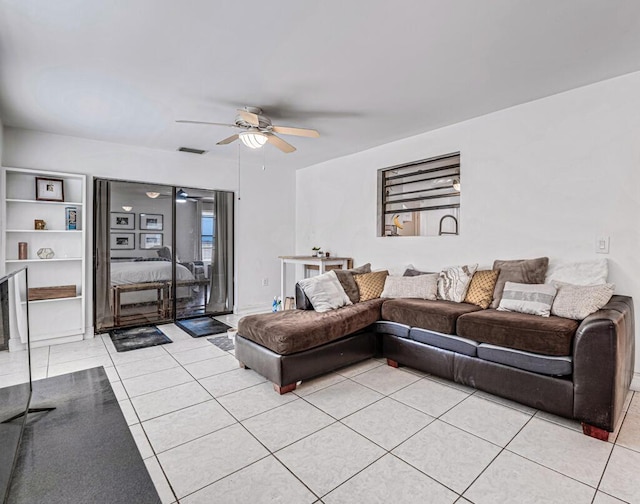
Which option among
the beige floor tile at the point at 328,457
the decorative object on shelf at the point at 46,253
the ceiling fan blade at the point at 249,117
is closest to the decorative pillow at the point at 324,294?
the beige floor tile at the point at 328,457

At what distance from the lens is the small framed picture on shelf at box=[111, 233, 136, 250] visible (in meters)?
4.50

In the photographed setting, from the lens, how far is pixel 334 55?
2.37 meters

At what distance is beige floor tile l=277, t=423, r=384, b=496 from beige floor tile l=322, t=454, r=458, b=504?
0.05m

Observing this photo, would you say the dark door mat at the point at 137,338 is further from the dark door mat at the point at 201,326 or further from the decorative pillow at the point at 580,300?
the decorative pillow at the point at 580,300

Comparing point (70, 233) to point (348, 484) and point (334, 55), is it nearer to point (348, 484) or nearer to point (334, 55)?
point (334, 55)

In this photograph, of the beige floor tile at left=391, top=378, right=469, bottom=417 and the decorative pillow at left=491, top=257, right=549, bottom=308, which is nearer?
the beige floor tile at left=391, top=378, right=469, bottom=417

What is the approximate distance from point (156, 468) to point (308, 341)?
130 cm

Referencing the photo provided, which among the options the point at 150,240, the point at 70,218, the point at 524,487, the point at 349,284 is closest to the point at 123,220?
the point at 150,240

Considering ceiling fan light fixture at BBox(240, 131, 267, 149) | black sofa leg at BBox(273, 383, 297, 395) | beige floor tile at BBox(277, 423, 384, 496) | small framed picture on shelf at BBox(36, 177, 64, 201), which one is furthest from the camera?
small framed picture on shelf at BBox(36, 177, 64, 201)

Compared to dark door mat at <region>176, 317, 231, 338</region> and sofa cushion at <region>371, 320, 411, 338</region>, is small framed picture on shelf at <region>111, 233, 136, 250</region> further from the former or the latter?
sofa cushion at <region>371, 320, 411, 338</region>

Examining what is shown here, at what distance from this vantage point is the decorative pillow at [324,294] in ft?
11.2

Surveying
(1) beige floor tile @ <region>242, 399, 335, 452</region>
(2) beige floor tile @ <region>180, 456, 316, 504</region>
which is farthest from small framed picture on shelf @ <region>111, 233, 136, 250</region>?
(2) beige floor tile @ <region>180, 456, 316, 504</region>

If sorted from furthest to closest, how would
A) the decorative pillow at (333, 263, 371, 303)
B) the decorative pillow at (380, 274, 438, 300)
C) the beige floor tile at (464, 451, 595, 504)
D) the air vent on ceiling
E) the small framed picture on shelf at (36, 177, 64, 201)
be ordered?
the air vent on ceiling, the small framed picture on shelf at (36, 177, 64, 201), the decorative pillow at (333, 263, 371, 303), the decorative pillow at (380, 274, 438, 300), the beige floor tile at (464, 451, 595, 504)

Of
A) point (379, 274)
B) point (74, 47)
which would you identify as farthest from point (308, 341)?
point (74, 47)
